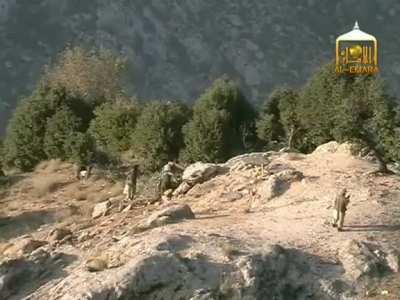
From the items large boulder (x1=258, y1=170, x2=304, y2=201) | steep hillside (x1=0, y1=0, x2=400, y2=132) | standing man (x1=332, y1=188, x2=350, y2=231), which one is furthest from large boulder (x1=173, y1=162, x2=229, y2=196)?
steep hillside (x1=0, y1=0, x2=400, y2=132)

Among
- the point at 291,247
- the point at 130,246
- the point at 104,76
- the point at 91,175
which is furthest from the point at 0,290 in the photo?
the point at 104,76

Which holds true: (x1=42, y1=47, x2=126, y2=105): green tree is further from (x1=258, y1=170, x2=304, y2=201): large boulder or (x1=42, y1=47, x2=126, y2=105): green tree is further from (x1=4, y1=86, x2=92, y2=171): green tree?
(x1=258, y1=170, x2=304, y2=201): large boulder

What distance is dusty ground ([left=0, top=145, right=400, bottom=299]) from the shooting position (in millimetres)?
15102

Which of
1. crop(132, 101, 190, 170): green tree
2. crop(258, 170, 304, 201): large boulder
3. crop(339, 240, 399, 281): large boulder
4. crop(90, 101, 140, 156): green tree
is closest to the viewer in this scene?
crop(339, 240, 399, 281): large boulder

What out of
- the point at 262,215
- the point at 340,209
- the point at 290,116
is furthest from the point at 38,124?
the point at 340,209

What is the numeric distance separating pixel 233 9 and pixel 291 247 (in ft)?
226

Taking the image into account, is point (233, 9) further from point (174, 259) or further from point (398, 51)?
point (174, 259)

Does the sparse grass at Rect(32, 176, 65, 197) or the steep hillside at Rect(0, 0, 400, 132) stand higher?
the steep hillside at Rect(0, 0, 400, 132)

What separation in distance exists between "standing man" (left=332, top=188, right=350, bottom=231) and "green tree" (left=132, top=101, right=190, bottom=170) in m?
10.1

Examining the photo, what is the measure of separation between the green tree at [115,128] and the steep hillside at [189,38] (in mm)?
41295

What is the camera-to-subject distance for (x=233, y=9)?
8162 cm

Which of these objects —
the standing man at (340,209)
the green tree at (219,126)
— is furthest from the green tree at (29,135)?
the standing man at (340,209)

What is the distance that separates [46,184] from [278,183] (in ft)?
28.3

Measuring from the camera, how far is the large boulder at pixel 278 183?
1781 cm
